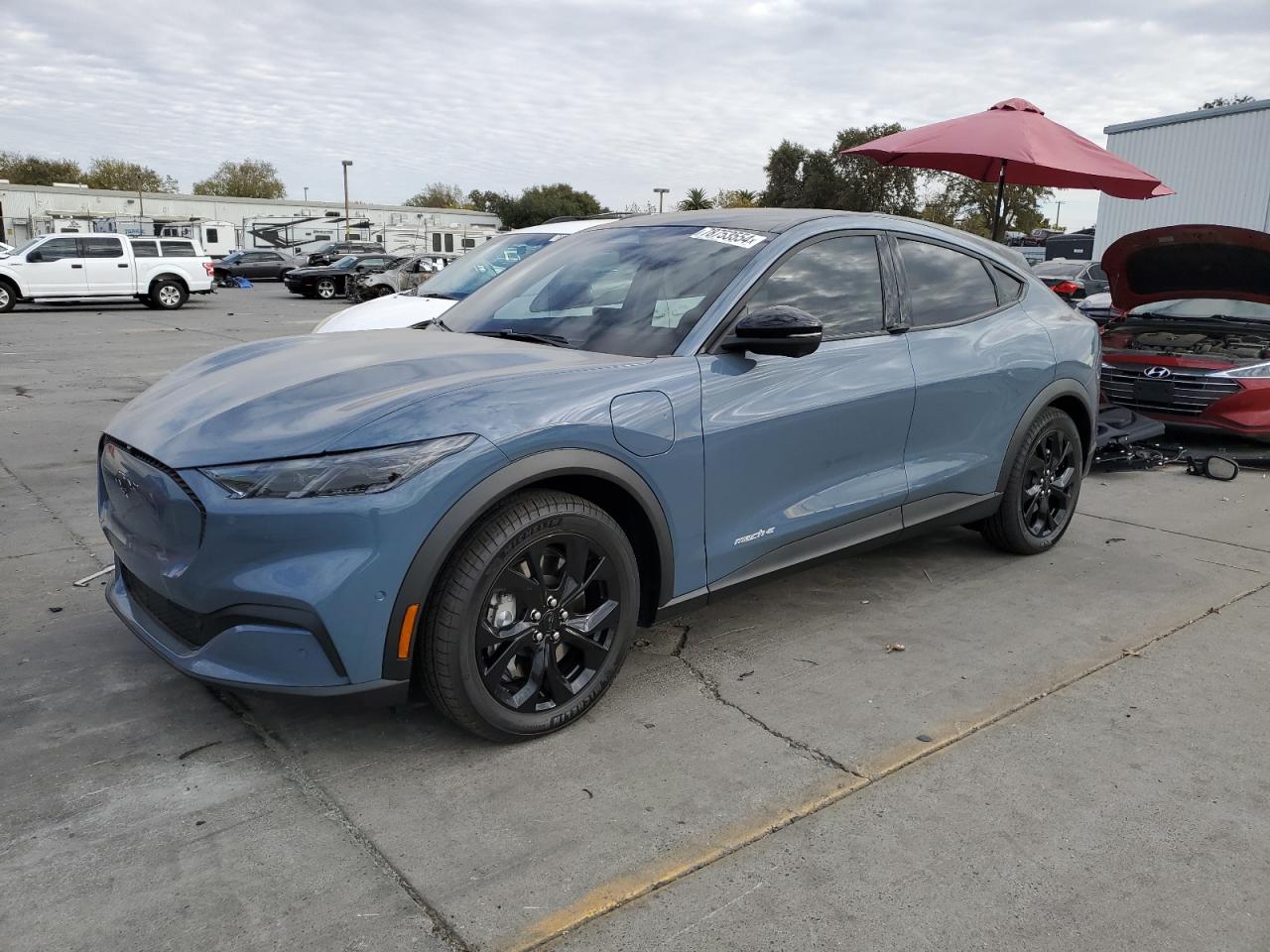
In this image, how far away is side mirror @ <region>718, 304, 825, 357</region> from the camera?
3.12 metres

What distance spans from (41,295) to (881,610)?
21.5 m

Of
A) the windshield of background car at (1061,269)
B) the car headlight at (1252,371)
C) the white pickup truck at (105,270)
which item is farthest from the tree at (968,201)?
the car headlight at (1252,371)

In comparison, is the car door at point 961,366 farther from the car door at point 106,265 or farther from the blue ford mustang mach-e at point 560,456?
the car door at point 106,265

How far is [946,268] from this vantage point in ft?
14.1

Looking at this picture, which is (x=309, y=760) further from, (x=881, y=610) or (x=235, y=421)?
(x=881, y=610)

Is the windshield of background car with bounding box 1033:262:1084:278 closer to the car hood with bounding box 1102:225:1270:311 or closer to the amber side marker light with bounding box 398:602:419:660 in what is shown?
the car hood with bounding box 1102:225:1270:311

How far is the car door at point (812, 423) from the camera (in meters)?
3.24

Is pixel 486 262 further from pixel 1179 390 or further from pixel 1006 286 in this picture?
pixel 1179 390

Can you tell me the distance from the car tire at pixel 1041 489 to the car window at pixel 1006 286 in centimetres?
58

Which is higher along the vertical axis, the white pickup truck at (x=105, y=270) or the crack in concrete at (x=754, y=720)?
the white pickup truck at (x=105, y=270)

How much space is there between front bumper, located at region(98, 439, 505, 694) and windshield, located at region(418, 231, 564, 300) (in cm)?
633

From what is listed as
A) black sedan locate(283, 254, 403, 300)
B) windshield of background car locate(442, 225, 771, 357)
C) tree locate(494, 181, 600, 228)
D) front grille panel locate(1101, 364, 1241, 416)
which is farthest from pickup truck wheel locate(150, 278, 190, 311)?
tree locate(494, 181, 600, 228)

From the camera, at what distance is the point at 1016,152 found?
7562 millimetres

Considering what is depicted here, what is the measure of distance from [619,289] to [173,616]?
1.91 meters
